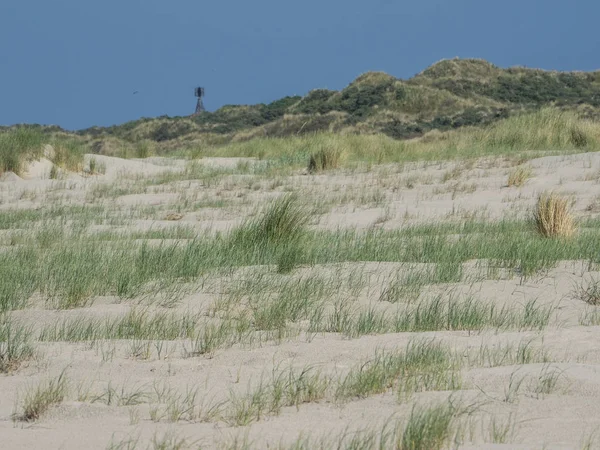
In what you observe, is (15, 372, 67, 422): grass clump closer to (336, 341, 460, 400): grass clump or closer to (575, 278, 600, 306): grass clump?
(336, 341, 460, 400): grass clump

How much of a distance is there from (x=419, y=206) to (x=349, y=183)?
9.25ft

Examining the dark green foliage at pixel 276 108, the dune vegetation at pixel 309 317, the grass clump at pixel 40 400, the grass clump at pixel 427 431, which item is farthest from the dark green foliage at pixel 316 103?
the grass clump at pixel 427 431

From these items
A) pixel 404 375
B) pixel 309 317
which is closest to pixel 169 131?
pixel 309 317

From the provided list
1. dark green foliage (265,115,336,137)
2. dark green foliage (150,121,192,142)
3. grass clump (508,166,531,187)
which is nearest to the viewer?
grass clump (508,166,531,187)

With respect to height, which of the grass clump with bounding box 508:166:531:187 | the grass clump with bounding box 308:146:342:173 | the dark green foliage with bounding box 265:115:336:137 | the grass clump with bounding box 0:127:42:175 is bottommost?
the grass clump with bounding box 508:166:531:187

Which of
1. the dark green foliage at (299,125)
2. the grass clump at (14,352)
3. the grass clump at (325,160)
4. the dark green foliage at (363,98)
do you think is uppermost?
the dark green foliage at (363,98)

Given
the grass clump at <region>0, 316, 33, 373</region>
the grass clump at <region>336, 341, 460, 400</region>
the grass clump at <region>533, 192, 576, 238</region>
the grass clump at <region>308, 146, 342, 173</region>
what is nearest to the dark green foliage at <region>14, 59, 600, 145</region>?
the grass clump at <region>308, 146, 342, 173</region>

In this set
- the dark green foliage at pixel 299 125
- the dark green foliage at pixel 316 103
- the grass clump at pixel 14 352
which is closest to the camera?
the grass clump at pixel 14 352

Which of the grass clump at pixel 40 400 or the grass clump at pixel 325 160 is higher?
the grass clump at pixel 325 160

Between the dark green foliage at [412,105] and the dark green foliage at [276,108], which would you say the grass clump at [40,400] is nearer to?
the dark green foliage at [412,105]

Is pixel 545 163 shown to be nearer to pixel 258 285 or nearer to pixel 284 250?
pixel 284 250

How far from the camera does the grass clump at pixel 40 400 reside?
9.44 feet

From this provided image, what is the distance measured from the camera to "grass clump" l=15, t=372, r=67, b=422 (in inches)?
113

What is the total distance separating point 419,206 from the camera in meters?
10.7
